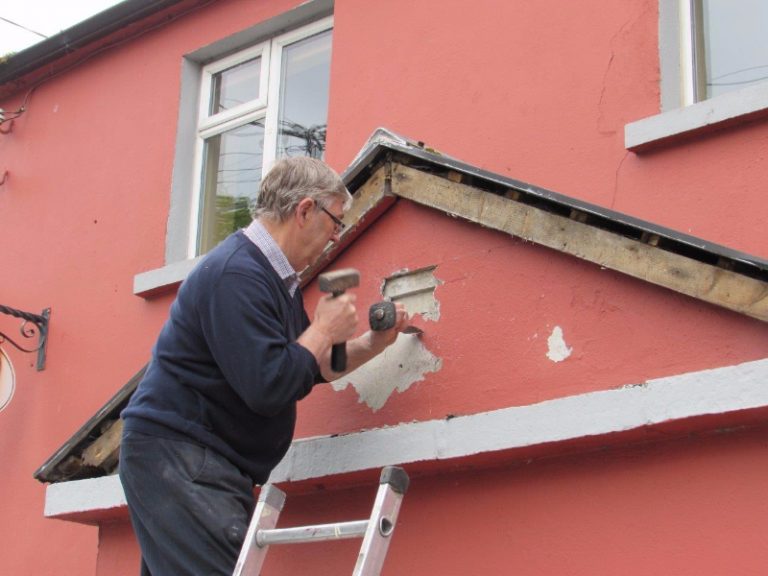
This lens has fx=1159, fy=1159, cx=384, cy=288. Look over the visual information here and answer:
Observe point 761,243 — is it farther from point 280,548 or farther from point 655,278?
point 280,548

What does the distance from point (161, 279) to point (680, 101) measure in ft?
10.3

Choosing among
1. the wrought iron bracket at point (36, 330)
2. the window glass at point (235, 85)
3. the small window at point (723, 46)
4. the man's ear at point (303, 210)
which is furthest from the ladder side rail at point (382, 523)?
the wrought iron bracket at point (36, 330)

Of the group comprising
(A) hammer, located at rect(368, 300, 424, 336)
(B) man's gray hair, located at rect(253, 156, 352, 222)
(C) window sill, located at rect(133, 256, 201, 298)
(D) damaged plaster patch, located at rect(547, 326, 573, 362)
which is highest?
(B) man's gray hair, located at rect(253, 156, 352, 222)

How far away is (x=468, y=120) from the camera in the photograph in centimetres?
549

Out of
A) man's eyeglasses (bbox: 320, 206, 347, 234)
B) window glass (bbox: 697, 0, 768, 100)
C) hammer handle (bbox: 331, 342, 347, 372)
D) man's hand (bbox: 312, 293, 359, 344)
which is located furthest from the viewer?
window glass (bbox: 697, 0, 768, 100)

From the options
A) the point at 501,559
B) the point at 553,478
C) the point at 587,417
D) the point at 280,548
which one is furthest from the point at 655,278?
the point at 280,548

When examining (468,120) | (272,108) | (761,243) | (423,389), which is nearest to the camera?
(423,389)

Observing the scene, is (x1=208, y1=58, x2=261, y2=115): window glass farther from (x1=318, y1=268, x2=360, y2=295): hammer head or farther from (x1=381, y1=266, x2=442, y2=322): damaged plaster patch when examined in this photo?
(x1=318, y1=268, x2=360, y2=295): hammer head

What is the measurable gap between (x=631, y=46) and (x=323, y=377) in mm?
2134

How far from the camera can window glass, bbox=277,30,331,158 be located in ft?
22.1

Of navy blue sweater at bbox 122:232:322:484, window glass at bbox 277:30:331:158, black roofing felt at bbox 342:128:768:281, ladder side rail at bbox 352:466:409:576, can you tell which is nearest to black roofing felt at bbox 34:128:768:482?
black roofing felt at bbox 342:128:768:281

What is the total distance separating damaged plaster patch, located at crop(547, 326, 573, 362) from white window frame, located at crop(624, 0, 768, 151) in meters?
1.41

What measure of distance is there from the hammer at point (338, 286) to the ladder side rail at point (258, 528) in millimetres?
443

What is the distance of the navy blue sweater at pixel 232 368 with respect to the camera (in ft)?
11.2
